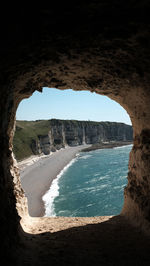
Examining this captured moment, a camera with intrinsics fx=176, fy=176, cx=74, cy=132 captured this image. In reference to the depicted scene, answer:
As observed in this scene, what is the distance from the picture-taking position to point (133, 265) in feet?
19.7

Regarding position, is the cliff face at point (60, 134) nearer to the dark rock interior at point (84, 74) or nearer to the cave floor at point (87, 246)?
the cave floor at point (87, 246)

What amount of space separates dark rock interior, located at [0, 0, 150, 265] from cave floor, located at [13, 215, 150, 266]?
0.12 ft

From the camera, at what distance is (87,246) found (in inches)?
300

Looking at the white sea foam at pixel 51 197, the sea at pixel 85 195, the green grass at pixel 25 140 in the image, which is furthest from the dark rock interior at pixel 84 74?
the green grass at pixel 25 140

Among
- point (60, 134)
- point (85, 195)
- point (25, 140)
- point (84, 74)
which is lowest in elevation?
point (85, 195)

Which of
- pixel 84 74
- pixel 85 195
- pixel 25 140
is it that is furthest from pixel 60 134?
pixel 84 74

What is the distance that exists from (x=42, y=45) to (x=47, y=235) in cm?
894

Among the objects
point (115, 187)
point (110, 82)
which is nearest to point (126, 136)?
point (115, 187)

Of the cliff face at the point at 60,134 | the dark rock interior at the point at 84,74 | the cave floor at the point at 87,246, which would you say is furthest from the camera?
the cliff face at the point at 60,134

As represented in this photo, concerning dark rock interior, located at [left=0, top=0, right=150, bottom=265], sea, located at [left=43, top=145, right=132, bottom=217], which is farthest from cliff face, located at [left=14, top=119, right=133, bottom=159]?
dark rock interior, located at [left=0, top=0, right=150, bottom=265]

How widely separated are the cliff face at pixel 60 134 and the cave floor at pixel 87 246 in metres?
67.1

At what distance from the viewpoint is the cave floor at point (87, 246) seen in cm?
630

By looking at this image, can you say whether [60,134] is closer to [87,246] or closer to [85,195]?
[85,195]

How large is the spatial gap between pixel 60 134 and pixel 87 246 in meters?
117
